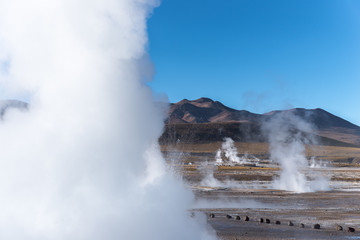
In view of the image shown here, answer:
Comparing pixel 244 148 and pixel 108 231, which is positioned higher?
pixel 244 148

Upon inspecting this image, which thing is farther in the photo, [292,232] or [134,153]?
[292,232]

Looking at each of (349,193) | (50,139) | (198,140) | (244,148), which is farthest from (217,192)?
(198,140)

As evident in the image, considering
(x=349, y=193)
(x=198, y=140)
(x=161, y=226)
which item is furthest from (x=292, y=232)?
(x=198, y=140)

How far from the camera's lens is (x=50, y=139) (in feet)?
42.0

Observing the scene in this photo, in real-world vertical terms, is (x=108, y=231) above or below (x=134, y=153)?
below

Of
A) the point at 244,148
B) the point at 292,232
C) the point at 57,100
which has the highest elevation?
the point at 244,148

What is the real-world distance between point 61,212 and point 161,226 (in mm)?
3117

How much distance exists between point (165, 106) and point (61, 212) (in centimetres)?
662

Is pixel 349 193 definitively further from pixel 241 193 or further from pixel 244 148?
pixel 244 148

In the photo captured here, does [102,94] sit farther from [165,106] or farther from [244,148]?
[244,148]

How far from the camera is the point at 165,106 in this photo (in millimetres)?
17500

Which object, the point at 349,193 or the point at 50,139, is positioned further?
the point at 349,193

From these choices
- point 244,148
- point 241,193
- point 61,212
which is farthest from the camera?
point 244,148

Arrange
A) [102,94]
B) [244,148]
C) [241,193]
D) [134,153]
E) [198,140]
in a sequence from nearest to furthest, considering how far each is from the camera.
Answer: [102,94], [134,153], [241,193], [244,148], [198,140]
